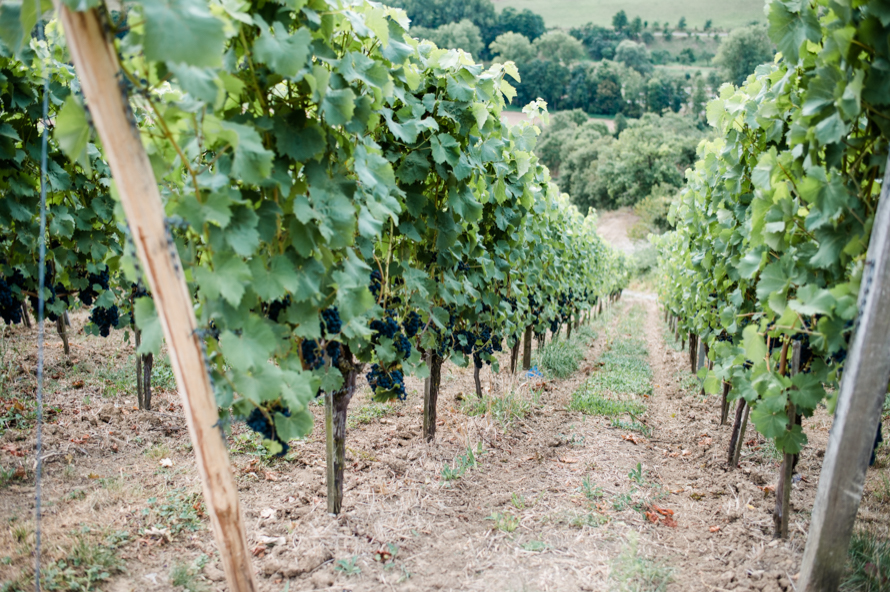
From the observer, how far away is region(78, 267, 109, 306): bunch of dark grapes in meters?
4.23

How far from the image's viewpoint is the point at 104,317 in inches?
167

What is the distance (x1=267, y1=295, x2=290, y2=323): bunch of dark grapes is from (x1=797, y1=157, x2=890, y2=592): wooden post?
2.19 metres

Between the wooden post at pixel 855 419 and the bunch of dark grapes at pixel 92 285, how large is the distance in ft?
15.8

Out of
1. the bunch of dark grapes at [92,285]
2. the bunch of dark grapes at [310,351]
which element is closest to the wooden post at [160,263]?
the bunch of dark grapes at [310,351]

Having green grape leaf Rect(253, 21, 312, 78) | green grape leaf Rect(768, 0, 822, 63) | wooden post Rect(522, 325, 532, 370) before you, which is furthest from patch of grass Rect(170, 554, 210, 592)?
wooden post Rect(522, 325, 532, 370)

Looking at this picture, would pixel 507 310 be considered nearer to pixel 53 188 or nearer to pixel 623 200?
pixel 53 188

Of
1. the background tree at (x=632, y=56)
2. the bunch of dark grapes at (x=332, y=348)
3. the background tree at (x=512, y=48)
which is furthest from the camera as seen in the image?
the background tree at (x=632, y=56)

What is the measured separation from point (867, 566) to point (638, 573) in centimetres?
98

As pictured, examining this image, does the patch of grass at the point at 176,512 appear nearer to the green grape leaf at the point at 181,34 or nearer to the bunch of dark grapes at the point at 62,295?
the bunch of dark grapes at the point at 62,295

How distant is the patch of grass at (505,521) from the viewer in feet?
10.2

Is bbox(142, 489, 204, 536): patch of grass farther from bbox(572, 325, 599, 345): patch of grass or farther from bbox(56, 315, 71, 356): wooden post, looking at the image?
bbox(572, 325, 599, 345): patch of grass

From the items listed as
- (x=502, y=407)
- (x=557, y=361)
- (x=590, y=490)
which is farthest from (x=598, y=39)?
(x=590, y=490)

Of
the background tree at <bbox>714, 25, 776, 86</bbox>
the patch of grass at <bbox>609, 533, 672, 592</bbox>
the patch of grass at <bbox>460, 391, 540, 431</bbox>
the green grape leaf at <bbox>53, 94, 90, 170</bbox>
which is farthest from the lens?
the background tree at <bbox>714, 25, 776, 86</bbox>

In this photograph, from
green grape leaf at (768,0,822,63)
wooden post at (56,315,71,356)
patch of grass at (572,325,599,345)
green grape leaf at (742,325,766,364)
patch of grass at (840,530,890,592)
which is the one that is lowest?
patch of grass at (572,325,599,345)
